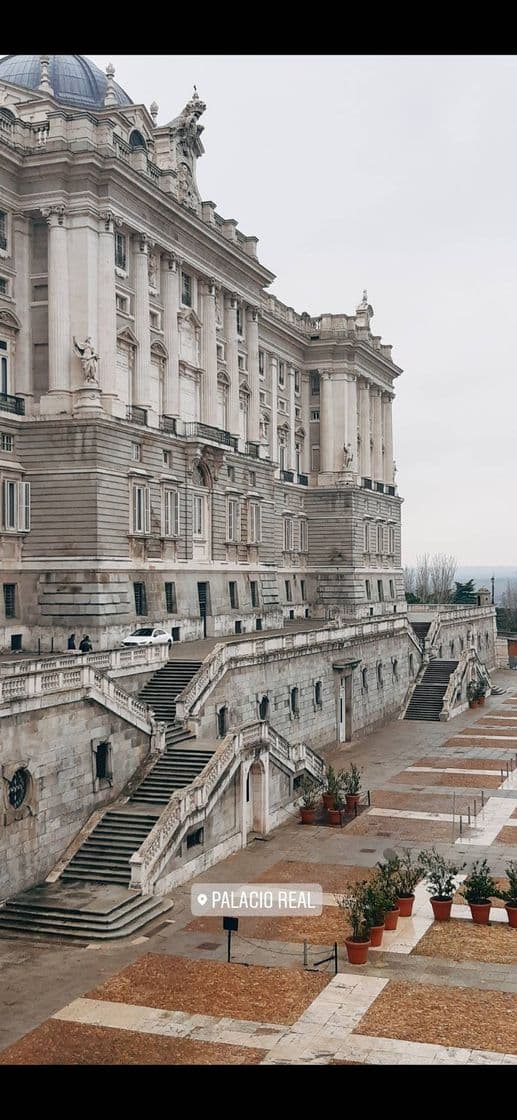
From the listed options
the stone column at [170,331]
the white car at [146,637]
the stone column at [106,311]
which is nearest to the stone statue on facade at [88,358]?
the stone column at [106,311]

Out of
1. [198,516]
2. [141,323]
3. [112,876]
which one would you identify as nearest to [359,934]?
[112,876]

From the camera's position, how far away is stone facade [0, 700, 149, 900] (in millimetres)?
28578

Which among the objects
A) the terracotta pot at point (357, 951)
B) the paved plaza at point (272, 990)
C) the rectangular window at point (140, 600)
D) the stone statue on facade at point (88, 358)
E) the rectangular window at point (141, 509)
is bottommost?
the paved plaza at point (272, 990)

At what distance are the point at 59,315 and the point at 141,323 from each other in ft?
17.7

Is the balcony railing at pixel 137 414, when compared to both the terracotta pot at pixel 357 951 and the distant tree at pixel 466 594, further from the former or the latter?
the distant tree at pixel 466 594

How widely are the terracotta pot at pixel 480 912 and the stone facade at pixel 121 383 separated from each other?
21.8 m

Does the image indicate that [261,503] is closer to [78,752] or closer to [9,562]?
[9,562]

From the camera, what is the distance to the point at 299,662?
5066 cm

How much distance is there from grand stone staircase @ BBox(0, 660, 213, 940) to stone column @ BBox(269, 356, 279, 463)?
43.2 metres

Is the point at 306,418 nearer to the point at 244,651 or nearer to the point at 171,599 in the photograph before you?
the point at 171,599

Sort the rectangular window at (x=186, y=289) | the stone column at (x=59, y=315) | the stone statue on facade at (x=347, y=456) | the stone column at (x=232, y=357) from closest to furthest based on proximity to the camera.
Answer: the stone column at (x=59, y=315) < the rectangular window at (x=186, y=289) < the stone column at (x=232, y=357) < the stone statue on facade at (x=347, y=456)

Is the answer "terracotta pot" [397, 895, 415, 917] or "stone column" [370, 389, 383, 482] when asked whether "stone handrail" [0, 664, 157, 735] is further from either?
"stone column" [370, 389, 383, 482]

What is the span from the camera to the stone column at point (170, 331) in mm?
53812

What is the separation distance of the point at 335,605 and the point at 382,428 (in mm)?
21518
